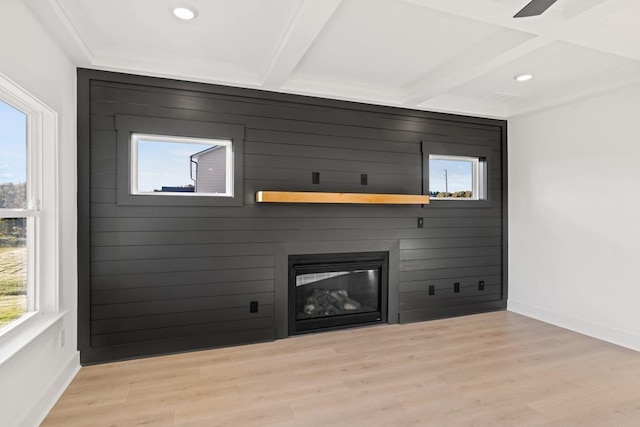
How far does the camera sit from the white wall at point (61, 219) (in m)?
1.91

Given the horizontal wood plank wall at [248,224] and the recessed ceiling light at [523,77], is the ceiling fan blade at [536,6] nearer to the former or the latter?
the recessed ceiling light at [523,77]

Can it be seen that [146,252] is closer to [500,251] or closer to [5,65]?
[5,65]

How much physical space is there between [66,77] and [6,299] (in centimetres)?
170

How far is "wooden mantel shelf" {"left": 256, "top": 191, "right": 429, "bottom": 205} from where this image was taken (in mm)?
3379

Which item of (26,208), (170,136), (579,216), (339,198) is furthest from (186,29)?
(579,216)

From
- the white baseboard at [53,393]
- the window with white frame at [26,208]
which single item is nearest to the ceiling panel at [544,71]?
the window with white frame at [26,208]

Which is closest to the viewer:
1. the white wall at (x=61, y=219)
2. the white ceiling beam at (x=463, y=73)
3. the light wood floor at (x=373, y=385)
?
the white wall at (x=61, y=219)

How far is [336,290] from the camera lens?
403 cm

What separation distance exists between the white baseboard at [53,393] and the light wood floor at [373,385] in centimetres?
5

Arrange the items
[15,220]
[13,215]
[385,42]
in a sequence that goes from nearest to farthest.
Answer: [13,215] → [15,220] → [385,42]

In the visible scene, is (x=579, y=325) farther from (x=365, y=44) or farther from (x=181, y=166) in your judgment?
(x=181, y=166)

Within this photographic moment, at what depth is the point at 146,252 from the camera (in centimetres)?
320

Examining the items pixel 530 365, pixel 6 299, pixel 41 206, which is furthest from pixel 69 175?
pixel 530 365

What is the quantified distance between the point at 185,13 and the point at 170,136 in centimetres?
120
